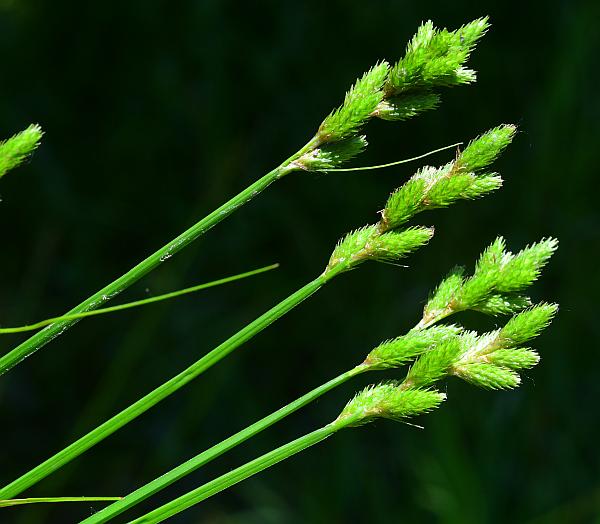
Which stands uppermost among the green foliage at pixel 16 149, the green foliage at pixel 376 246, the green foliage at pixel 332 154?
the green foliage at pixel 16 149

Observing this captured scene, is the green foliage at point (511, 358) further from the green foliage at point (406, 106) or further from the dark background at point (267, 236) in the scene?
the dark background at point (267, 236)

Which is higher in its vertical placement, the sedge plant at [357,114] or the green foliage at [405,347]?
the sedge plant at [357,114]

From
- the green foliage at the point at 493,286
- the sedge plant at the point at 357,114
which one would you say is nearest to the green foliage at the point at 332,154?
the sedge plant at the point at 357,114

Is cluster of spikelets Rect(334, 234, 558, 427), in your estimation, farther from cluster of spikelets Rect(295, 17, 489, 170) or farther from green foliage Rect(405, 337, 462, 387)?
cluster of spikelets Rect(295, 17, 489, 170)

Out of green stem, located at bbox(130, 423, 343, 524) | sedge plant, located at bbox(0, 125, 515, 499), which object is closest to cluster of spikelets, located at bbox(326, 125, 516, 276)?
sedge plant, located at bbox(0, 125, 515, 499)

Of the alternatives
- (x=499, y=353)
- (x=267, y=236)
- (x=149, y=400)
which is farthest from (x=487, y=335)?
(x=267, y=236)

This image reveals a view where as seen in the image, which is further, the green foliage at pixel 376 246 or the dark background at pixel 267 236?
the dark background at pixel 267 236

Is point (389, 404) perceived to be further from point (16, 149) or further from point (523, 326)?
point (16, 149)
